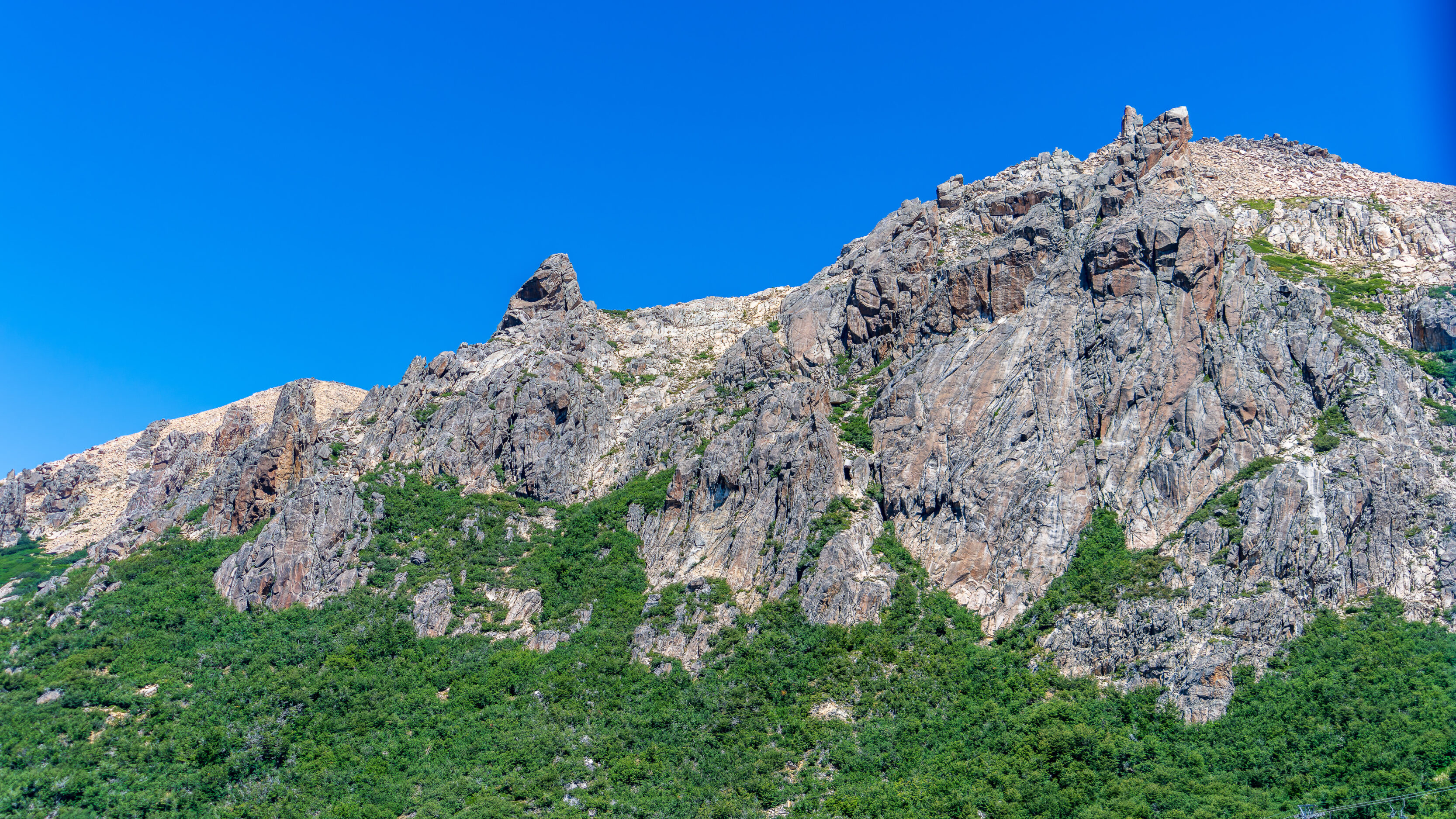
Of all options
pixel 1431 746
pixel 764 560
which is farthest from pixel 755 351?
pixel 1431 746

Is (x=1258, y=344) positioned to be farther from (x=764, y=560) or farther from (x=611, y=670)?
Result: (x=611, y=670)

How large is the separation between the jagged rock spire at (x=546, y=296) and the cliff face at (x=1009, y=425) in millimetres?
578

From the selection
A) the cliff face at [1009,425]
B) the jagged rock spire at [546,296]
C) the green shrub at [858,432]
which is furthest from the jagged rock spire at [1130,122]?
the jagged rock spire at [546,296]

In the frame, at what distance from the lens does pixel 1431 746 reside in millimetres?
50375

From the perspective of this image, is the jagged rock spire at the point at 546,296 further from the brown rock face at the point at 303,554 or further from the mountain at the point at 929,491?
the brown rock face at the point at 303,554

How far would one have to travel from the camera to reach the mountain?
209 ft

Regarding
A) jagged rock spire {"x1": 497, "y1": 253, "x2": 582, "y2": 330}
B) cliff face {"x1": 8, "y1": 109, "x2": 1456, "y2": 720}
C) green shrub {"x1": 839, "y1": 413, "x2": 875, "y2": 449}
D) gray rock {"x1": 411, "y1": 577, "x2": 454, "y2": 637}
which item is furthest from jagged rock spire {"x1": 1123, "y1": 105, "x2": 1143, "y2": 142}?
gray rock {"x1": 411, "y1": 577, "x2": 454, "y2": 637}

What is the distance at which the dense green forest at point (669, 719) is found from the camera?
55.3m

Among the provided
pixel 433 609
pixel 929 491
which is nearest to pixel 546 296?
pixel 433 609

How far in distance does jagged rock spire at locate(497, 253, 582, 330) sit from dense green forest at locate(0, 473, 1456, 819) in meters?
42.8

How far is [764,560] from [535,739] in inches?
976

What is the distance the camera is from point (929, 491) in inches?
3071

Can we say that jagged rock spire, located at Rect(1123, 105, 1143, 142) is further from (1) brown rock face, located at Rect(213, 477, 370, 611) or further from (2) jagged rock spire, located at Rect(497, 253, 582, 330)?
(1) brown rock face, located at Rect(213, 477, 370, 611)

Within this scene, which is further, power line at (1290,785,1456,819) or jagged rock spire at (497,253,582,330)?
jagged rock spire at (497,253,582,330)
